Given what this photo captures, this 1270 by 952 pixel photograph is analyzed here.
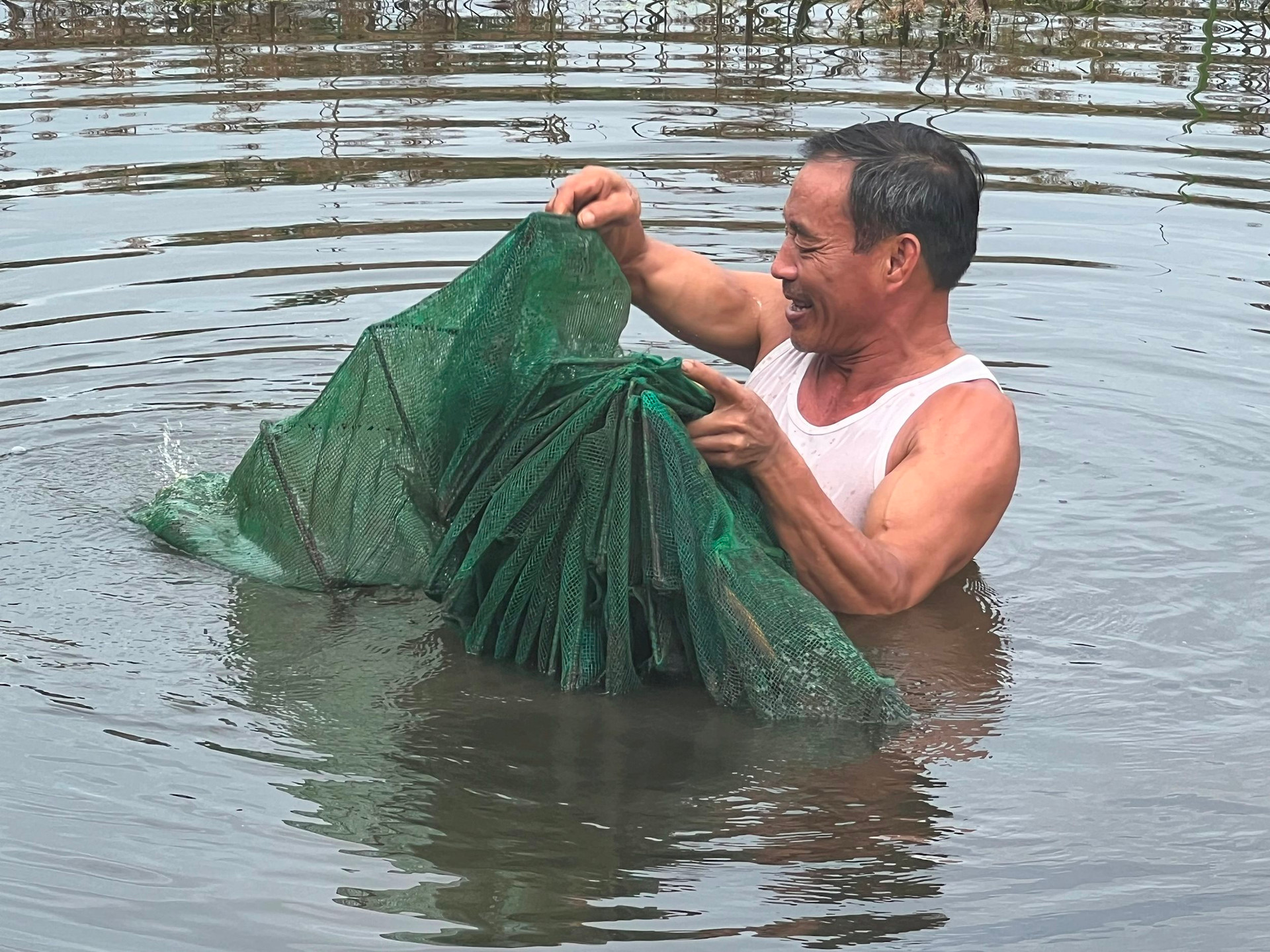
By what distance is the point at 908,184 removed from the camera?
4551 millimetres

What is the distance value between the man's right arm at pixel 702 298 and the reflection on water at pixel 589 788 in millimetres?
1227

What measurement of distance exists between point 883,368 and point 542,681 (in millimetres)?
1351

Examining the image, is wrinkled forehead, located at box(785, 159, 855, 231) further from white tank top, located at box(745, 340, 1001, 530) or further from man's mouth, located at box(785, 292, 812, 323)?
white tank top, located at box(745, 340, 1001, 530)

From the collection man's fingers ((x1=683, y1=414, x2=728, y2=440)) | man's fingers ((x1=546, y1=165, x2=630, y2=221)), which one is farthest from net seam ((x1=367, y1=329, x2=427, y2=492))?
man's fingers ((x1=683, y1=414, x2=728, y2=440))

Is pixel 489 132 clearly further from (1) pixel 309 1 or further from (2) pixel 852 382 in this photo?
(2) pixel 852 382

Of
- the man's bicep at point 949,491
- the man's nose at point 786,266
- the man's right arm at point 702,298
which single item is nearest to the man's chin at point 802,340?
the man's nose at point 786,266

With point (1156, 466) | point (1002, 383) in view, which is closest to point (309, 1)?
point (1002, 383)

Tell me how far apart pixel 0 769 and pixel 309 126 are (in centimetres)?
739

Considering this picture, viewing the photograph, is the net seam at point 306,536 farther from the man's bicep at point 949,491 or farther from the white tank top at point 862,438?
the man's bicep at point 949,491

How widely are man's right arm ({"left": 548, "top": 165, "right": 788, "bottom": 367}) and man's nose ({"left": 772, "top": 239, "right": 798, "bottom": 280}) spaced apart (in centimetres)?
54

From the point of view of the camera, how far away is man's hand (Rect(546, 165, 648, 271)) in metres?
4.54

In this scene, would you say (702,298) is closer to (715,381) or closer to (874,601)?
(874,601)

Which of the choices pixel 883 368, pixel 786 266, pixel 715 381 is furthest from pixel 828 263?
pixel 715 381

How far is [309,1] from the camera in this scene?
548 inches
